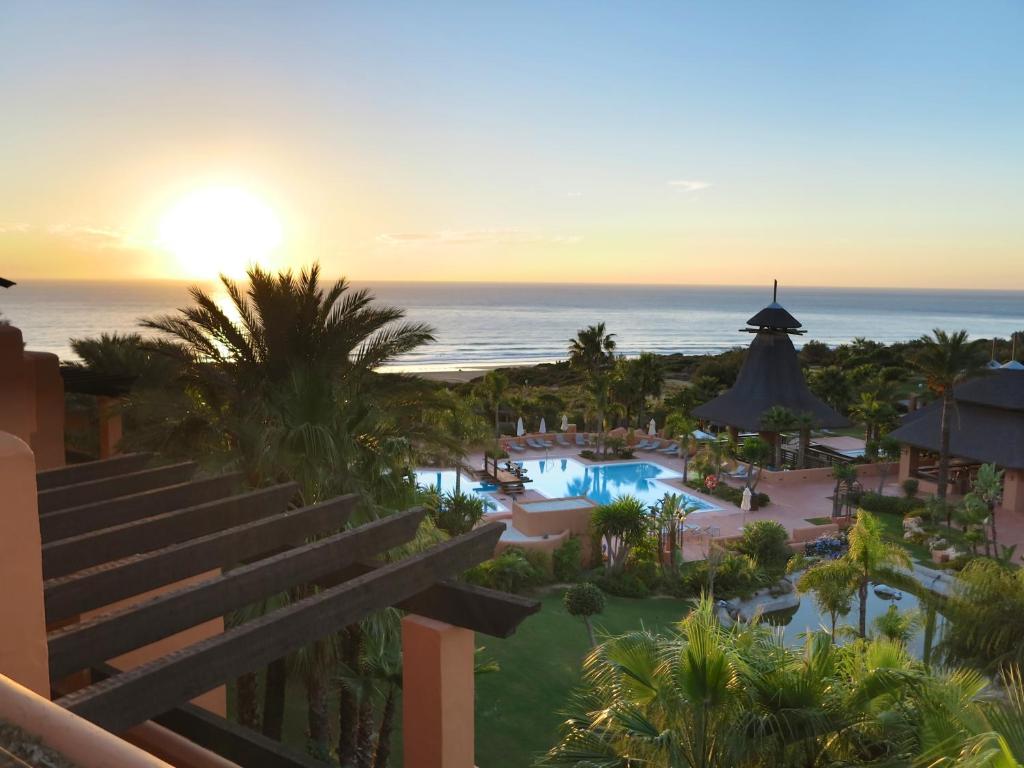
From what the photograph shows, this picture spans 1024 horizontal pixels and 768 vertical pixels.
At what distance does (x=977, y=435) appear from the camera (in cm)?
2297

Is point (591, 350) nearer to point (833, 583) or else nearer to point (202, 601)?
point (833, 583)

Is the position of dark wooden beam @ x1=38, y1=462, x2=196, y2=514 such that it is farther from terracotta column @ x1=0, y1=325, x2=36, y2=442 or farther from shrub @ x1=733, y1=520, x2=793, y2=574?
shrub @ x1=733, y1=520, x2=793, y2=574

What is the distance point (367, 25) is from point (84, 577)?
49.5 feet

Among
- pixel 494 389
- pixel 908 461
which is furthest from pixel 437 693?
pixel 494 389

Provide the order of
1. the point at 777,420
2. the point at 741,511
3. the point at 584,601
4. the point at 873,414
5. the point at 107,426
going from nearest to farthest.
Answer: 1. the point at 584,601
2. the point at 107,426
3. the point at 741,511
4. the point at 777,420
5. the point at 873,414

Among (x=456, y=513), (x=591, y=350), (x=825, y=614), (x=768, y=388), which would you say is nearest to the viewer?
(x=825, y=614)

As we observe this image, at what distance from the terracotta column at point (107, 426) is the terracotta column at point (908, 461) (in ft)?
74.8

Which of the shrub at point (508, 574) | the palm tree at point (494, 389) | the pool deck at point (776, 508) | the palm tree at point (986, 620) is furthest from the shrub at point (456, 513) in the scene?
the palm tree at point (494, 389)

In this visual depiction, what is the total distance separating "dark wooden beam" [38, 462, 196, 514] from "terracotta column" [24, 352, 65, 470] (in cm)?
323

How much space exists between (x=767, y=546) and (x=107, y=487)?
617 inches

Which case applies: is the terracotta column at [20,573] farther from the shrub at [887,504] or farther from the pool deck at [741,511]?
the shrub at [887,504]

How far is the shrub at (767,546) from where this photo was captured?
1714 cm

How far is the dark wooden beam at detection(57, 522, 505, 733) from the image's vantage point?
7.23ft

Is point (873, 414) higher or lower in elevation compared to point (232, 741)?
lower
